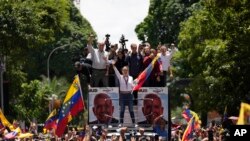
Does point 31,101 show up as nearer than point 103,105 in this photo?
No

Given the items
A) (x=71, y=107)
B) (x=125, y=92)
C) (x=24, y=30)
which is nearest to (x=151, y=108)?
(x=125, y=92)

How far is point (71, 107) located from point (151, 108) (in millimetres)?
3565

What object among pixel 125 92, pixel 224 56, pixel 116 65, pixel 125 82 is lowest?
pixel 125 92

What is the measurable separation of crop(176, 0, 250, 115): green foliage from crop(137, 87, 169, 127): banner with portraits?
557 inches

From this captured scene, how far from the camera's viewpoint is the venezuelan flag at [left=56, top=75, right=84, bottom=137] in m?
27.5

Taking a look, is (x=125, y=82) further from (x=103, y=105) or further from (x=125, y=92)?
(x=103, y=105)

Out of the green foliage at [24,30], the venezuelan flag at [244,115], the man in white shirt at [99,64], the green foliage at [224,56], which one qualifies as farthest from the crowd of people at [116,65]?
the green foliage at [224,56]

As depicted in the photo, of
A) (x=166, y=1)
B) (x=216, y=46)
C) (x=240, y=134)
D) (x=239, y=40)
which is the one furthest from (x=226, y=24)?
(x=166, y=1)

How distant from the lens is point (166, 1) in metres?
85.2

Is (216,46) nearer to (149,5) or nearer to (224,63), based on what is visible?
(224,63)

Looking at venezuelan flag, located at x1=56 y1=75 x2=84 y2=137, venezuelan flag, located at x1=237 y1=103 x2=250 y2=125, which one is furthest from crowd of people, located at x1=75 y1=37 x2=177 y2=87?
venezuelan flag, located at x1=237 y1=103 x2=250 y2=125

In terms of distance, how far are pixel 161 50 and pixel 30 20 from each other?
81.9 feet

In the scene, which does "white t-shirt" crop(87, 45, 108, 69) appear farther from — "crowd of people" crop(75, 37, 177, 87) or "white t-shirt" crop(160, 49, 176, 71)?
"white t-shirt" crop(160, 49, 176, 71)

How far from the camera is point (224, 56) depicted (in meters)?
47.4
